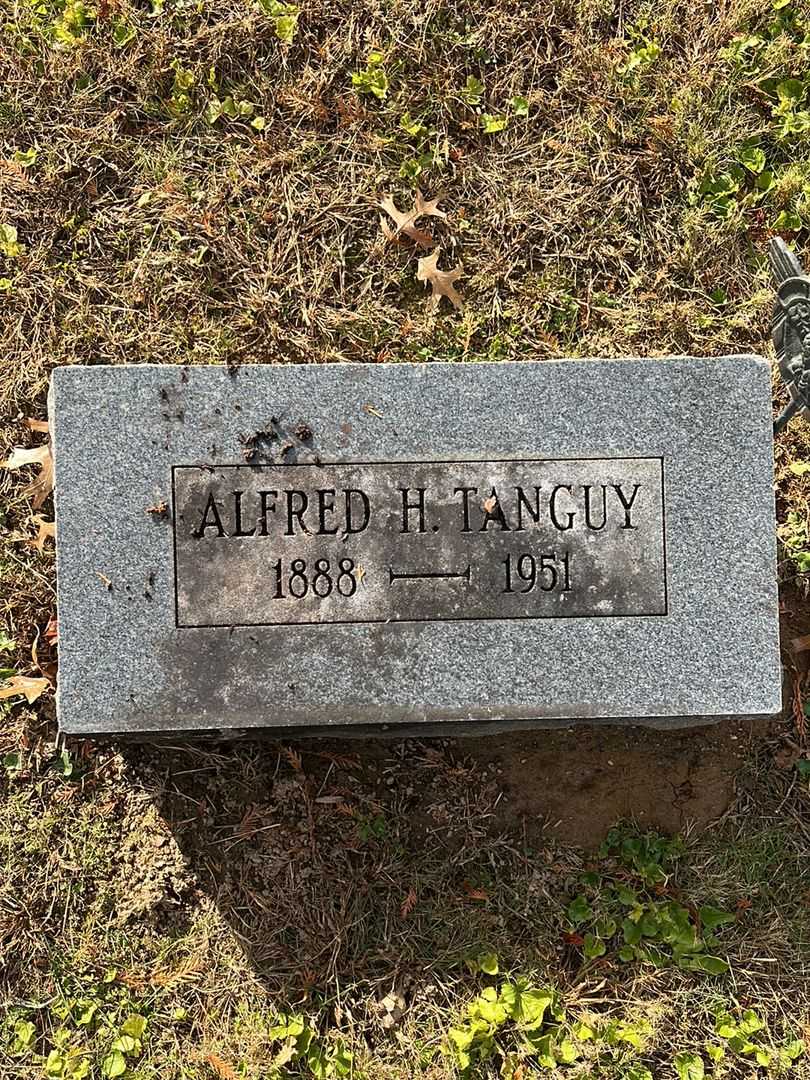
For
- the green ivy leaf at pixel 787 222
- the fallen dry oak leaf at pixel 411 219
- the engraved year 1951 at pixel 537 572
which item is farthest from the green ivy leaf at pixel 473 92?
the engraved year 1951 at pixel 537 572

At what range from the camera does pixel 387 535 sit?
2789 millimetres

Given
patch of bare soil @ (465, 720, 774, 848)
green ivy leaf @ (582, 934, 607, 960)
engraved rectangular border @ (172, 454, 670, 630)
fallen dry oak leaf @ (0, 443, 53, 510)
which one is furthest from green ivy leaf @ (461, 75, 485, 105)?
green ivy leaf @ (582, 934, 607, 960)

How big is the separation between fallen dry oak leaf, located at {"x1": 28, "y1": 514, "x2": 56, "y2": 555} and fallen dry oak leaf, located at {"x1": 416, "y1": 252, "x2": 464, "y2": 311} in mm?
1630

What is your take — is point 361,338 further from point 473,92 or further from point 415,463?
point 473,92

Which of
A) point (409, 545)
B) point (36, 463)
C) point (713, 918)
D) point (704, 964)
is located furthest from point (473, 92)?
point (704, 964)

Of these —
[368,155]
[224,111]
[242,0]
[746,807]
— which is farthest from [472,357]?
[746,807]

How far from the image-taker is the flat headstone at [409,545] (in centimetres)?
278

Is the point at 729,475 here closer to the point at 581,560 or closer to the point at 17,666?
the point at 581,560

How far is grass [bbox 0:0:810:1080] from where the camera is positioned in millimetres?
3266

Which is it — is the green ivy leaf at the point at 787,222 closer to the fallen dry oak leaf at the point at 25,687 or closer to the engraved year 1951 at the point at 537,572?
the engraved year 1951 at the point at 537,572

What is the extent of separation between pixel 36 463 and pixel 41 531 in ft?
0.87

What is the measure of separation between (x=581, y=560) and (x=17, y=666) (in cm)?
206

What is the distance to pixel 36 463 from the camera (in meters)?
3.36

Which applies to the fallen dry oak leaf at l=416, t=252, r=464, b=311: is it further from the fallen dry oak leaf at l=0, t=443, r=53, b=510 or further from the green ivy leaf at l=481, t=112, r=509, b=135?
the fallen dry oak leaf at l=0, t=443, r=53, b=510
